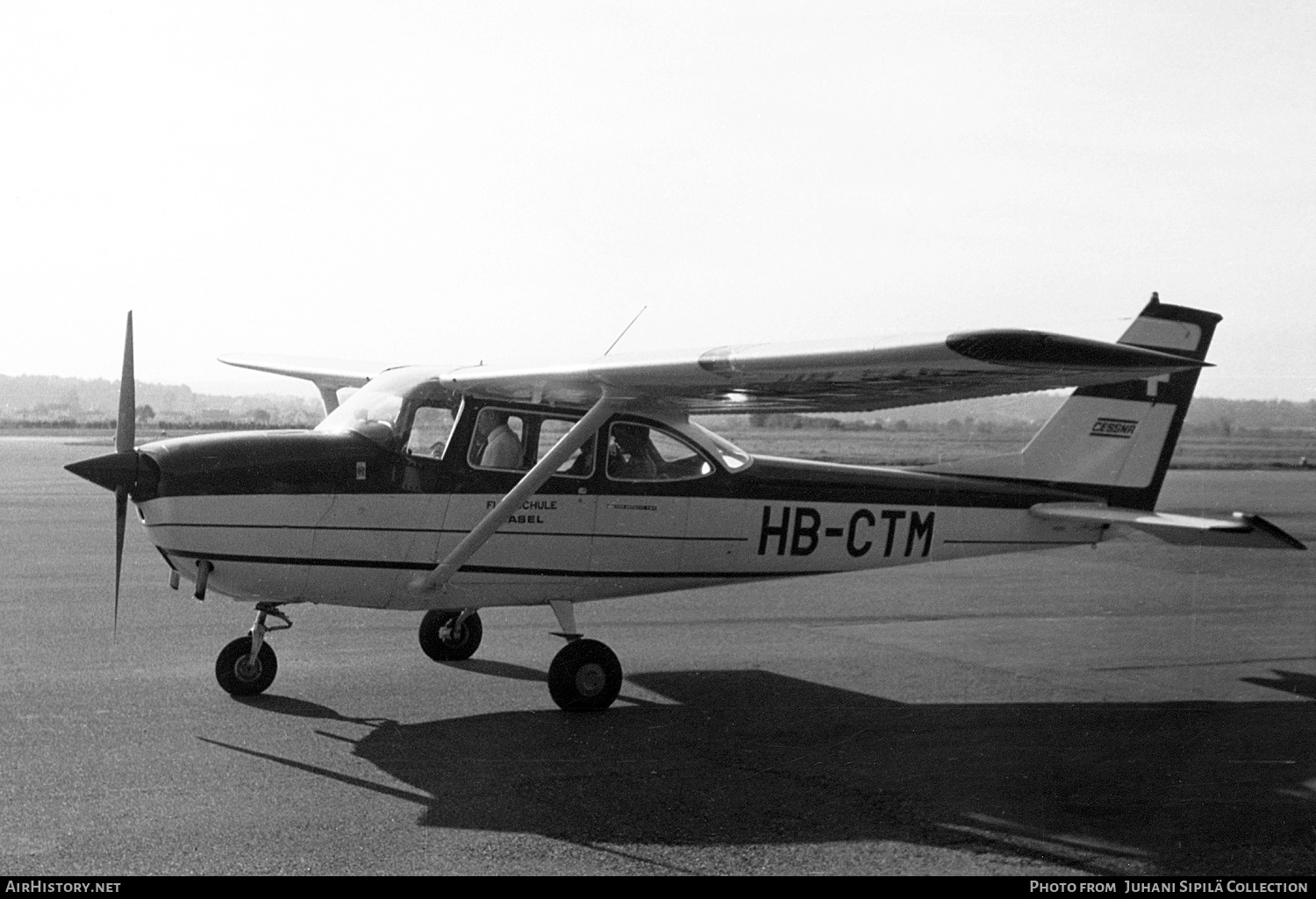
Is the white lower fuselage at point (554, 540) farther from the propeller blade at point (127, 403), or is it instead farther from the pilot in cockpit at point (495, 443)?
the propeller blade at point (127, 403)

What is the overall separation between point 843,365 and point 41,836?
4328 mm

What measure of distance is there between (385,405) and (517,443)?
87 cm

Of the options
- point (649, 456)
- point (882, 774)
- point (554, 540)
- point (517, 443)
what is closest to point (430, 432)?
point (517, 443)

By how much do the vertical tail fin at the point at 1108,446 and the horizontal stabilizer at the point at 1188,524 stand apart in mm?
245

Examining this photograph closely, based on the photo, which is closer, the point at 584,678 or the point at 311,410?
the point at 584,678

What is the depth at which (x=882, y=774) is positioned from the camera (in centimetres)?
664

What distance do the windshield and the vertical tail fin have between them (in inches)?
158

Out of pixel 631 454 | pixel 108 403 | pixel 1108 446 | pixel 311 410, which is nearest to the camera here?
pixel 631 454

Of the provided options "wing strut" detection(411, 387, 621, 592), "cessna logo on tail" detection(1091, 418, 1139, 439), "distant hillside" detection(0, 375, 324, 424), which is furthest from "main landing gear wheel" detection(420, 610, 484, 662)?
"distant hillside" detection(0, 375, 324, 424)

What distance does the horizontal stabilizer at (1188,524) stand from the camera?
8359mm

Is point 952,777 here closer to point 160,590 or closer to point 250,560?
point 250,560

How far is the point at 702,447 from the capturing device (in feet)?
29.8

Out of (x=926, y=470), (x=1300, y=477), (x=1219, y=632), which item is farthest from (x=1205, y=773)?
(x=1300, y=477)

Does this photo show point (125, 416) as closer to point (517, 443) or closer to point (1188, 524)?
point (517, 443)
